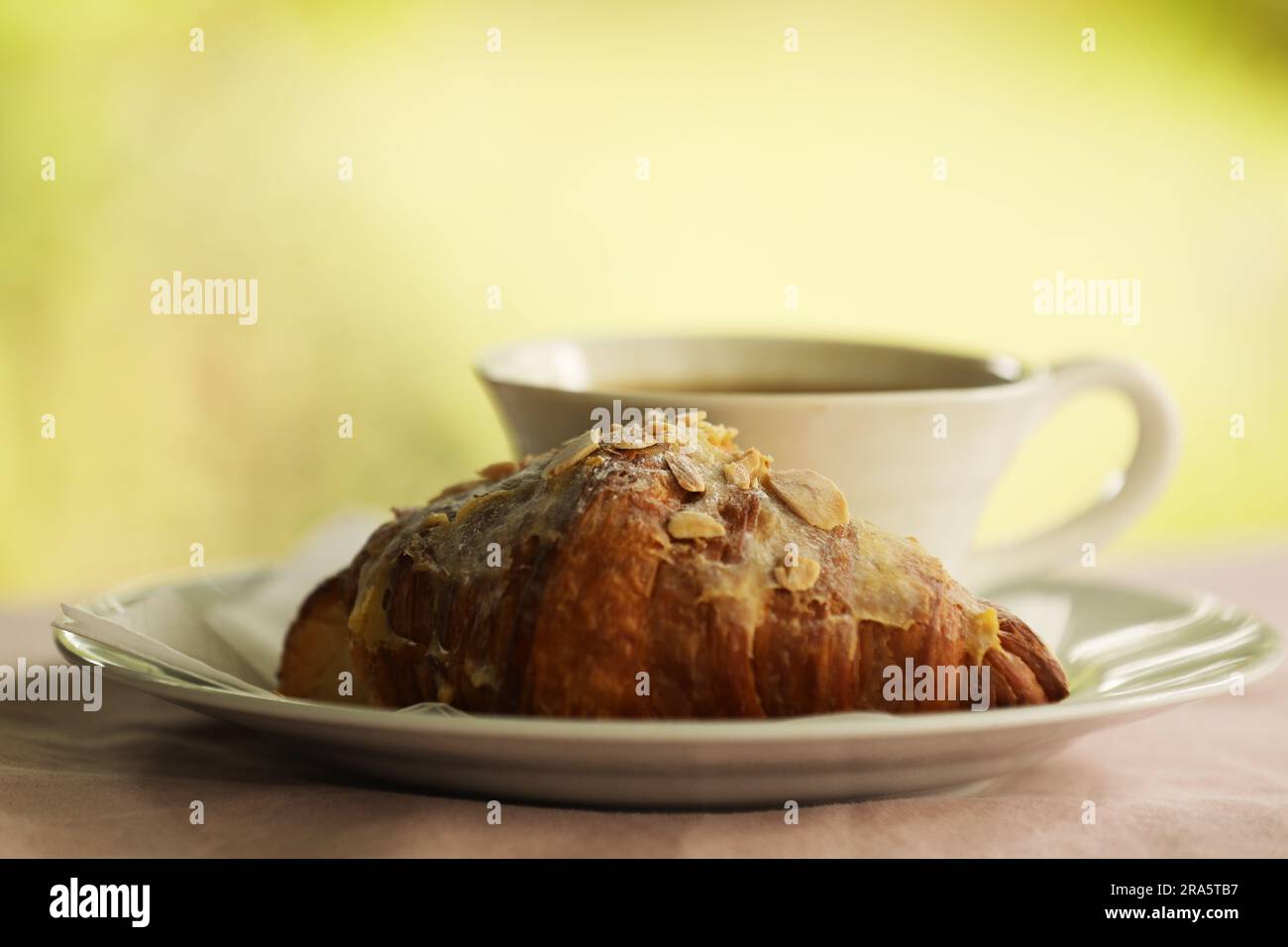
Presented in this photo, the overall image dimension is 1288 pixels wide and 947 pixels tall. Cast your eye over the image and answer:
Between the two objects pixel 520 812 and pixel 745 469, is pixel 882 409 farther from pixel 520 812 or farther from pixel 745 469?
pixel 520 812

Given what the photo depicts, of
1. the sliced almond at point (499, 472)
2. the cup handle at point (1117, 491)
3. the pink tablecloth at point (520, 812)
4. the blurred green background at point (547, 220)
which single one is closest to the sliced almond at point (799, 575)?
the pink tablecloth at point (520, 812)

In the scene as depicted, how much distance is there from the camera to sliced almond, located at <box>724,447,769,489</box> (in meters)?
0.94

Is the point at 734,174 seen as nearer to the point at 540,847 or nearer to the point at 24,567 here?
the point at 24,567

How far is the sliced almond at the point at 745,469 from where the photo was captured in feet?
3.07

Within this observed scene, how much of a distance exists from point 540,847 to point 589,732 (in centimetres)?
9

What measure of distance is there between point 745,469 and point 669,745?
26 centimetres

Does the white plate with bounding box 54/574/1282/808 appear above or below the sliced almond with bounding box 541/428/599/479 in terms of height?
below

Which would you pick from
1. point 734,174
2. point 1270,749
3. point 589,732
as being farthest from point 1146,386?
point 734,174

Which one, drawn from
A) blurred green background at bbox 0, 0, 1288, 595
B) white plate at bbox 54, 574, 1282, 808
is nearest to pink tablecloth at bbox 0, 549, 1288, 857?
white plate at bbox 54, 574, 1282, 808

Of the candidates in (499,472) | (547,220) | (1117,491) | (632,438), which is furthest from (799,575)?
(547,220)

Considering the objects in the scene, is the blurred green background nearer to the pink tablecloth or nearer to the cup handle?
the cup handle

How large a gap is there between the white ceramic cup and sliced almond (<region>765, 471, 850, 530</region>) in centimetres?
24

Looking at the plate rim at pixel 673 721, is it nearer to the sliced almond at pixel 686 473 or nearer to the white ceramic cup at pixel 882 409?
the sliced almond at pixel 686 473

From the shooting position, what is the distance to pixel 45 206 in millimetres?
2945
